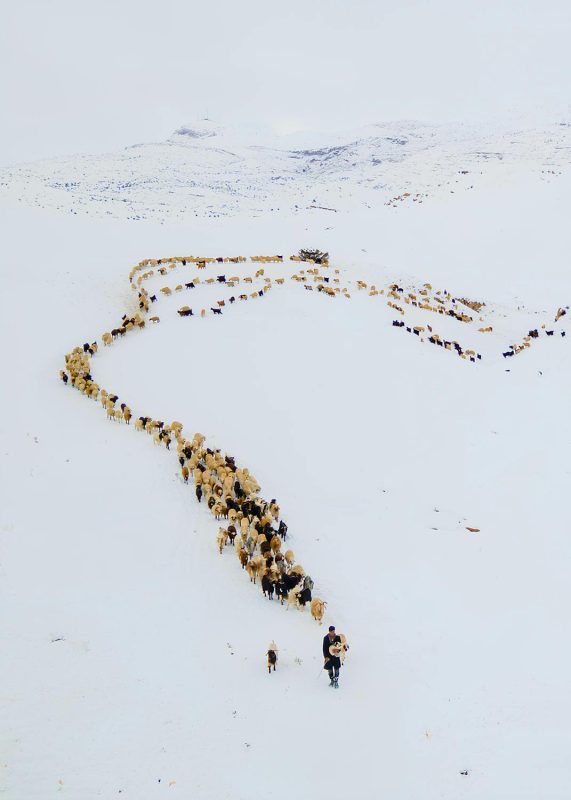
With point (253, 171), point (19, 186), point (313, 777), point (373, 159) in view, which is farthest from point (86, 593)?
point (373, 159)

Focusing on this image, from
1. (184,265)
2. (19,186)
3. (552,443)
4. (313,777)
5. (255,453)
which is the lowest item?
(313,777)

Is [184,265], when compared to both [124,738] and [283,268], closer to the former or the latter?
[283,268]

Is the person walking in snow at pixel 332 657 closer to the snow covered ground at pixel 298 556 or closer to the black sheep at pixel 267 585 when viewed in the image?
the snow covered ground at pixel 298 556

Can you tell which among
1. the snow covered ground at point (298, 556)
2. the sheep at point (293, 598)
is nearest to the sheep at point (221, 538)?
the snow covered ground at point (298, 556)

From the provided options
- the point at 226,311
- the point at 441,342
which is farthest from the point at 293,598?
the point at 441,342

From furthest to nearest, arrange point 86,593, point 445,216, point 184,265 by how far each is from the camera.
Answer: point 445,216, point 184,265, point 86,593

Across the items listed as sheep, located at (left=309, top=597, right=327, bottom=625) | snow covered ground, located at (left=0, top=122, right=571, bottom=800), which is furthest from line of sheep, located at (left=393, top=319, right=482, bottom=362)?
sheep, located at (left=309, top=597, right=327, bottom=625)
